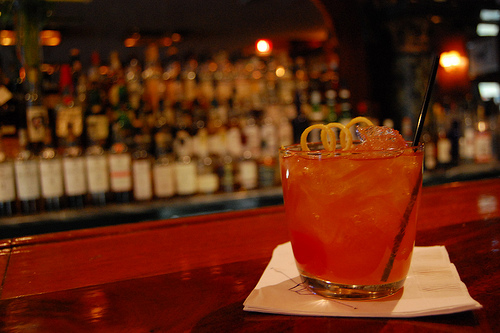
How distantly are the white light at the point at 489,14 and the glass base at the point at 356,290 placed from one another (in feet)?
11.5

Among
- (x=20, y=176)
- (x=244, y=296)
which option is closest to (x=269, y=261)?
(x=244, y=296)

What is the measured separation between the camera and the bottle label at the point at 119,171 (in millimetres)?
1921

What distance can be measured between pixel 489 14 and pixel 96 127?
319cm

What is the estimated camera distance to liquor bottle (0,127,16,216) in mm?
1771

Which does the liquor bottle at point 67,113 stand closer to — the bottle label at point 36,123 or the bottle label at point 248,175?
the bottle label at point 36,123

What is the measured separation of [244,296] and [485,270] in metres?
0.30

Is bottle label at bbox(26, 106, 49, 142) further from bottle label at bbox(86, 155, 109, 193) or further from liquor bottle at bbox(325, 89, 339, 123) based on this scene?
liquor bottle at bbox(325, 89, 339, 123)

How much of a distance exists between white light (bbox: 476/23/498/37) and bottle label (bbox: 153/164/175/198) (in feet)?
10.5

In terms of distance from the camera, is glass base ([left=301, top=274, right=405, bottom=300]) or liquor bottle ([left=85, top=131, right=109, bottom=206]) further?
liquor bottle ([left=85, top=131, right=109, bottom=206])

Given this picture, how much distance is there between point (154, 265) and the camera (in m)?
0.63

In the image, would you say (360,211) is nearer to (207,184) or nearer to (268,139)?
(207,184)

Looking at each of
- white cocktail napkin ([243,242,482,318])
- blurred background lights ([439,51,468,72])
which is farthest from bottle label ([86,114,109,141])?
blurred background lights ([439,51,468,72])

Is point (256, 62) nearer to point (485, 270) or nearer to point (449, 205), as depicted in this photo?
point (449, 205)

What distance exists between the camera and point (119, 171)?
192cm
